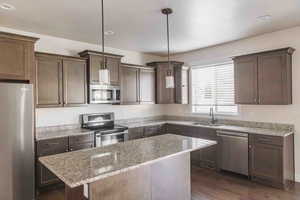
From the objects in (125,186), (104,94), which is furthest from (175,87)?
(125,186)

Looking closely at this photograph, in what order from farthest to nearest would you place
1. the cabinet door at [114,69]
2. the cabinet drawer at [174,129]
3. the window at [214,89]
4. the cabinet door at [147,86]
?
the cabinet door at [147,86] → the cabinet drawer at [174,129] → the window at [214,89] → the cabinet door at [114,69]

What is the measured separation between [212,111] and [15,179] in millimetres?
3959

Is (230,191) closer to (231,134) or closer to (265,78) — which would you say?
(231,134)

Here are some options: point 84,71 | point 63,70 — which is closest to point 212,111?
point 84,71

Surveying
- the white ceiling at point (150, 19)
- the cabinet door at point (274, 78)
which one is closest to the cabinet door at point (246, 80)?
the cabinet door at point (274, 78)

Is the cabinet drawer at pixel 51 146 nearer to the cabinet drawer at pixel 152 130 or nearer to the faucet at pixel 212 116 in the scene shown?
the cabinet drawer at pixel 152 130

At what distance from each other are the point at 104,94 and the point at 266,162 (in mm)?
3286

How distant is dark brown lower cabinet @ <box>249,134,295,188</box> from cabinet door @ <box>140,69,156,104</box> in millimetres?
2485

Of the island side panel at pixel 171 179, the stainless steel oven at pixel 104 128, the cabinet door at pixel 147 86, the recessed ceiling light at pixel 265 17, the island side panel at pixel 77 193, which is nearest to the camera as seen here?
the island side panel at pixel 77 193

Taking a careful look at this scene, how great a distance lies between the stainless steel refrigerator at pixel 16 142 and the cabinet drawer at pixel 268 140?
3657mm

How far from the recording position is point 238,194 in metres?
3.17

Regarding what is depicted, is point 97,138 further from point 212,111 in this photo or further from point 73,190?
point 212,111

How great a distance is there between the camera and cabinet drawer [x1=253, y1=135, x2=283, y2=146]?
130 inches

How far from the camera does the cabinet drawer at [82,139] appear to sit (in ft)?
11.6
